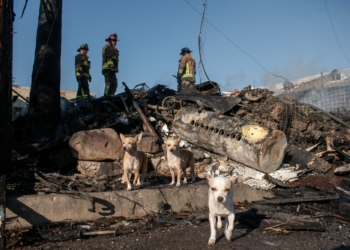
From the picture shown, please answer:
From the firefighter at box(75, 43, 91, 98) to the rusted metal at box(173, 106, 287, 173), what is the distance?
18.3 feet

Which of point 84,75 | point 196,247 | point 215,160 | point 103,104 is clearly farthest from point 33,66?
point 196,247

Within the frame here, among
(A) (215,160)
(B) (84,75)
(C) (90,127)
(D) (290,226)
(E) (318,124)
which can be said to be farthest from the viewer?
(B) (84,75)

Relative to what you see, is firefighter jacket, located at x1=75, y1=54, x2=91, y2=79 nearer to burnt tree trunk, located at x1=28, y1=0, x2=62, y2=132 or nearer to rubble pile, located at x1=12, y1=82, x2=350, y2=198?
rubble pile, located at x1=12, y1=82, x2=350, y2=198

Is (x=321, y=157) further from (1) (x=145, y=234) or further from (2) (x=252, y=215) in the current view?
(1) (x=145, y=234)

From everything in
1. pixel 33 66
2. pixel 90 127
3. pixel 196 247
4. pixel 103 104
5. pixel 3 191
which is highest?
pixel 33 66

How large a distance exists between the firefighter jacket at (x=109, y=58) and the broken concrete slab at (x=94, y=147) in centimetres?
586

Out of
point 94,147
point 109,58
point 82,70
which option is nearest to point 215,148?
point 94,147

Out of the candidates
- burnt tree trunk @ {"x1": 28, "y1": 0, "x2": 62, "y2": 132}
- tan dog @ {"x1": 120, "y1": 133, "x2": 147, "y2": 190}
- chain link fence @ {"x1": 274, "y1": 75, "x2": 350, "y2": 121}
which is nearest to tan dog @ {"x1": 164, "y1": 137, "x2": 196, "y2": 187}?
tan dog @ {"x1": 120, "y1": 133, "x2": 147, "y2": 190}

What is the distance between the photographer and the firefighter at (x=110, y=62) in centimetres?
1430

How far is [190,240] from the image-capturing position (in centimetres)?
523

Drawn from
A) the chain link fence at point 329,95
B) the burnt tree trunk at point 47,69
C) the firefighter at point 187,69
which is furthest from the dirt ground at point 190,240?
the firefighter at point 187,69

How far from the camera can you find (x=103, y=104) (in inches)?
460

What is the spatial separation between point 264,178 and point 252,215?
10.4 ft

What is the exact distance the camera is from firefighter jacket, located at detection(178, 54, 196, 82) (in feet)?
49.7
